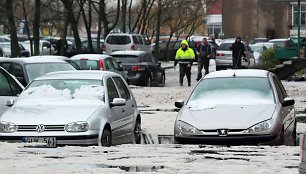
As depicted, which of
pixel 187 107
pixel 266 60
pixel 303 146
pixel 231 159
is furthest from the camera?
pixel 266 60

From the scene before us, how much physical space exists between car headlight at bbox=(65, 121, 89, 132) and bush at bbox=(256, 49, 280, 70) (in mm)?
25714

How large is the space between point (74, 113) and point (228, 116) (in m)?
2.30

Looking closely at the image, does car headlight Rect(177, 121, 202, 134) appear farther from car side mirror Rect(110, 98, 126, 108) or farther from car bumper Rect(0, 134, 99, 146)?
car bumper Rect(0, 134, 99, 146)

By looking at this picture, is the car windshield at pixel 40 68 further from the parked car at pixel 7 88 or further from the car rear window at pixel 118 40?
the car rear window at pixel 118 40

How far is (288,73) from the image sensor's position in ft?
119

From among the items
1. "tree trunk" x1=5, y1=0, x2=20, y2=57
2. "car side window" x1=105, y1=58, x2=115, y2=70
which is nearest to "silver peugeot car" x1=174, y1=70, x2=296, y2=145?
"car side window" x1=105, y1=58, x2=115, y2=70

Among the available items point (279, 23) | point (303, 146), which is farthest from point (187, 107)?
point (279, 23)

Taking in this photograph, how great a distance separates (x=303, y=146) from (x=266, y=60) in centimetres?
3087

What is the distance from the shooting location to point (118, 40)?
45.1 meters

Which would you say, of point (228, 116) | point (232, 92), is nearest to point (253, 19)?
point (232, 92)

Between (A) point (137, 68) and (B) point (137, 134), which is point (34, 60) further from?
(A) point (137, 68)

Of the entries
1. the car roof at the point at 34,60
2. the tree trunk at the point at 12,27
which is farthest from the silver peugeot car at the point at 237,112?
the tree trunk at the point at 12,27

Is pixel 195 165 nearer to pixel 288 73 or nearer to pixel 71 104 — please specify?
pixel 71 104

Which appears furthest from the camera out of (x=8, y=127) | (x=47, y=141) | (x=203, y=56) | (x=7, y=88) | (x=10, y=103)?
(x=203, y=56)
